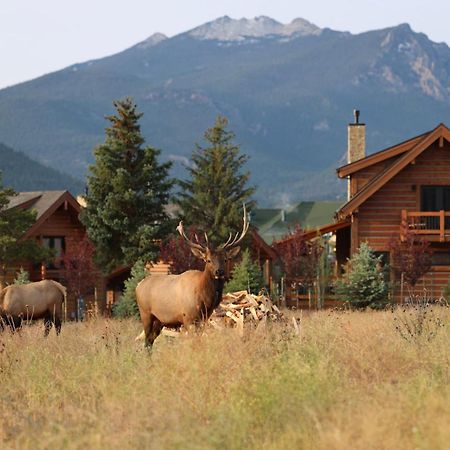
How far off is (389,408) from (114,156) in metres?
33.6

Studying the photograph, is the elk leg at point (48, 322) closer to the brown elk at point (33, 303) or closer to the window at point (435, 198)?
the brown elk at point (33, 303)

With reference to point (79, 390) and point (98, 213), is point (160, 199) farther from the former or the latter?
point (79, 390)

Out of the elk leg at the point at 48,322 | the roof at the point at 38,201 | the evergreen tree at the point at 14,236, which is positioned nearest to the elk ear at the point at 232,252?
the elk leg at the point at 48,322

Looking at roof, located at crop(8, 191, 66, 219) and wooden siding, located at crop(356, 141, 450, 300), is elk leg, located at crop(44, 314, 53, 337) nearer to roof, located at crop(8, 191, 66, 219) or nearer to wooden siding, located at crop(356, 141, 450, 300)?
wooden siding, located at crop(356, 141, 450, 300)

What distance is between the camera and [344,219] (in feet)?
150

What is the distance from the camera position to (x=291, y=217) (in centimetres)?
11262

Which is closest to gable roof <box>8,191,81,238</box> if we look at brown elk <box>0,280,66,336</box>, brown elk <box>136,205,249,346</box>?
brown elk <box>0,280,66,336</box>

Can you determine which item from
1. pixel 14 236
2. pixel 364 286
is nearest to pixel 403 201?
pixel 364 286

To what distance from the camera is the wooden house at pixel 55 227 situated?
50.7 m

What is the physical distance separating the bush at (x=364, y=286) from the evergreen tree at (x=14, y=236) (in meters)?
12.8

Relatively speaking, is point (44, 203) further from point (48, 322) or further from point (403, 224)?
point (48, 322)

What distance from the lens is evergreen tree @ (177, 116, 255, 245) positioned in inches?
1873

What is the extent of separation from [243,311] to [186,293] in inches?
167

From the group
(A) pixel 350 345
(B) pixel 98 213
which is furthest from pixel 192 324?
(B) pixel 98 213
